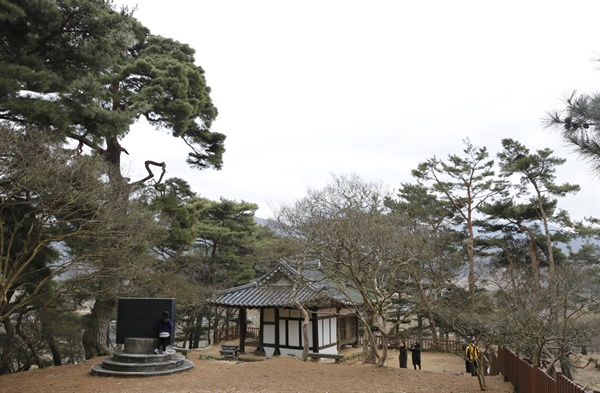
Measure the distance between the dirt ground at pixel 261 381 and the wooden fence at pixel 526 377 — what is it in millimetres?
402

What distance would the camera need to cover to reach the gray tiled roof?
61.0 ft

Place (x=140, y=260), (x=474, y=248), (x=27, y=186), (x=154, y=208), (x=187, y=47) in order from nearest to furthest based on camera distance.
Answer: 1. (x=27, y=186)
2. (x=140, y=260)
3. (x=154, y=208)
4. (x=187, y=47)
5. (x=474, y=248)

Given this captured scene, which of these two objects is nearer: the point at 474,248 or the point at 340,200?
the point at 340,200

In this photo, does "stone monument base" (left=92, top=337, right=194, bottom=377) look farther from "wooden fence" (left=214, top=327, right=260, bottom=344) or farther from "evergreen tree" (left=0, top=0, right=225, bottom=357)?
"wooden fence" (left=214, top=327, right=260, bottom=344)

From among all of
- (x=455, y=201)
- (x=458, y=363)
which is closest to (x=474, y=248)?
(x=455, y=201)

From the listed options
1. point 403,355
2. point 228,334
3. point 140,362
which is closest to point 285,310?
point 403,355

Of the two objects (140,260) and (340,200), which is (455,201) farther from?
(140,260)

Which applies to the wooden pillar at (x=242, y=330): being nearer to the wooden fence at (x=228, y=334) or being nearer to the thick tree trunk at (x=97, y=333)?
the wooden fence at (x=228, y=334)

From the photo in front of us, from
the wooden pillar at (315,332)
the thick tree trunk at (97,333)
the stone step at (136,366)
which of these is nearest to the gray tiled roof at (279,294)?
the wooden pillar at (315,332)

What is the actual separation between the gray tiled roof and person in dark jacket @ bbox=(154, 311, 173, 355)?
7.14m

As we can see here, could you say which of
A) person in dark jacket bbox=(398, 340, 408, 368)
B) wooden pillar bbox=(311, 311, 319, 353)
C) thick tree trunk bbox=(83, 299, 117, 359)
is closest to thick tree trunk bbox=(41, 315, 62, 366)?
thick tree trunk bbox=(83, 299, 117, 359)

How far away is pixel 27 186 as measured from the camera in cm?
931

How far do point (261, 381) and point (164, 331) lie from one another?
10.9ft

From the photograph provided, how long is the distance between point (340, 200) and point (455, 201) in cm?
1445
